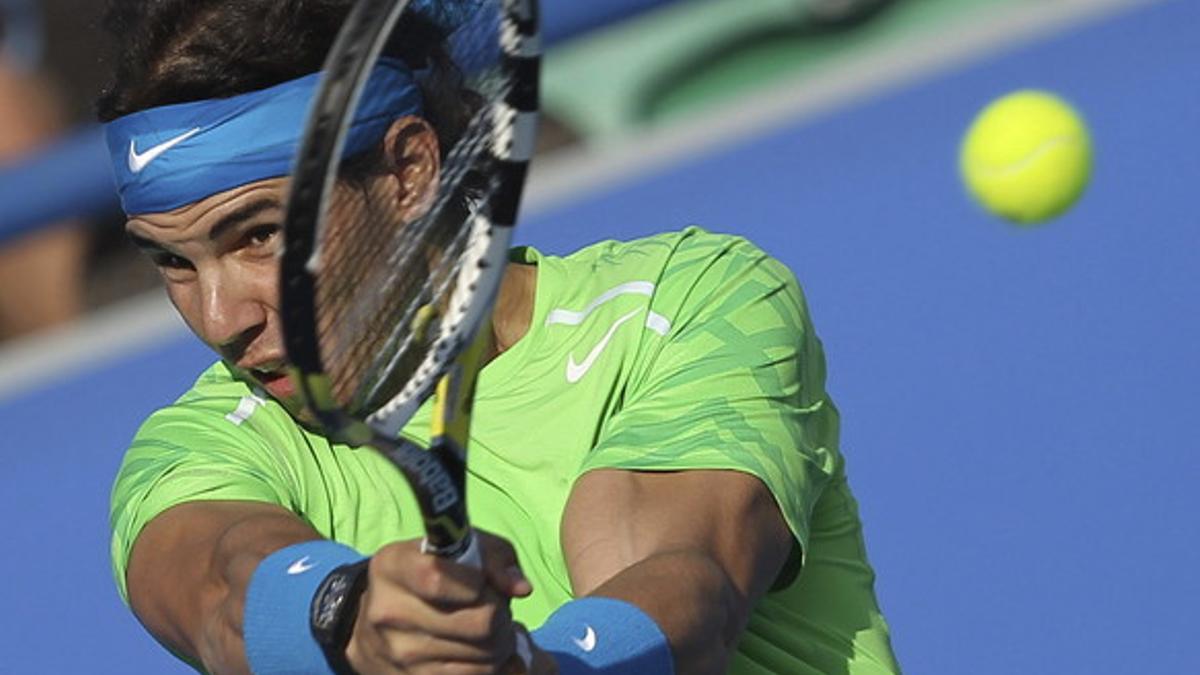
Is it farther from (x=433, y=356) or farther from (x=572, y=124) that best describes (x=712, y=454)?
(x=572, y=124)

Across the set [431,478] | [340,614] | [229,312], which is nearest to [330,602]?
[340,614]

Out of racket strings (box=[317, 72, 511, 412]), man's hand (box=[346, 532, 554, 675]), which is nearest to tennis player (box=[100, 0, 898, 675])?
racket strings (box=[317, 72, 511, 412])

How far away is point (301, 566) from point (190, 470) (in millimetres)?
375

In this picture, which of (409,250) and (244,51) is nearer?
(409,250)

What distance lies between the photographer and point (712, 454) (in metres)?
1.98

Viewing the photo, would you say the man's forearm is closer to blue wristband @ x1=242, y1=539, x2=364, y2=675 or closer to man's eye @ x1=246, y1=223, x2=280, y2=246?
blue wristband @ x1=242, y1=539, x2=364, y2=675

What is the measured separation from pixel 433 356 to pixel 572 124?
3.54m

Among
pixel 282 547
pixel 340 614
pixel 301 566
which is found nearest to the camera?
pixel 340 614

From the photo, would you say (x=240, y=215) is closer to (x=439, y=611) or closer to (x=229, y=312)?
(x=229, y=312)

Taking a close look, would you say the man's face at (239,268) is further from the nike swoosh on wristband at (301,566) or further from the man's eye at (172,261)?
the nike swoosh on wristband at (301,566)

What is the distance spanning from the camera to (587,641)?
1740mm

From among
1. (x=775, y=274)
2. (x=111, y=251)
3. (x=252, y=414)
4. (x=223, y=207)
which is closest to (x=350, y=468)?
(x=252, y=414)

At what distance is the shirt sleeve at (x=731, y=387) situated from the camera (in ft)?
6.56

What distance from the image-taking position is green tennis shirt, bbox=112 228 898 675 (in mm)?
2068
